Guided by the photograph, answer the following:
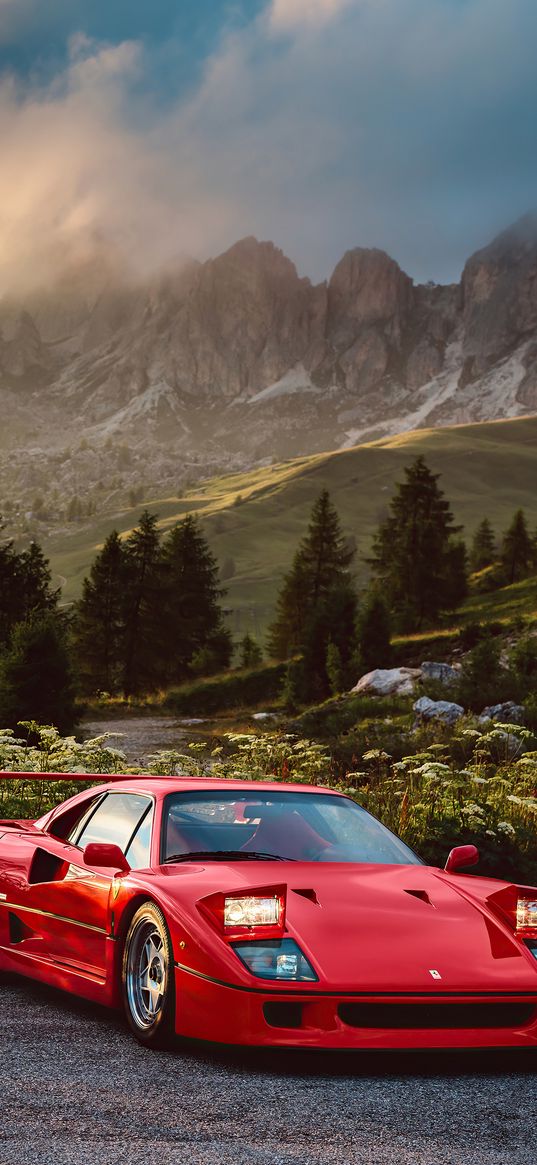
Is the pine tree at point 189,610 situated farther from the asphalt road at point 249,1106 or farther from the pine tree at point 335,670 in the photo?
the asphalt road at point 249,1106

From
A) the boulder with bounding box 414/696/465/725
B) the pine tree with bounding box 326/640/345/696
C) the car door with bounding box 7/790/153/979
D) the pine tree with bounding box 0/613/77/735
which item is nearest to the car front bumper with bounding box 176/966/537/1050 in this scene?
the car door with bounding box 7/790/153/979

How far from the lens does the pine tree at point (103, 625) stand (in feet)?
199

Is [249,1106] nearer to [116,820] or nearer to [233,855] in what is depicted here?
[233,855]

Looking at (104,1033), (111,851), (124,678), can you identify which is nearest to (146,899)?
(111,851)

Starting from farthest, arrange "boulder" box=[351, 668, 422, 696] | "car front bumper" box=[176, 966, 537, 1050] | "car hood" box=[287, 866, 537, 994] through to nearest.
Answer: "boulder" box=[351, 668, 422, 696]
"car hood" box=[287, 866, 537, 994]
"car front bumper" box=[176, 966, 537, 1050]

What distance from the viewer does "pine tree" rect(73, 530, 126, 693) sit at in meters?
60.7

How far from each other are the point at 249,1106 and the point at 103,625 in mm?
57323

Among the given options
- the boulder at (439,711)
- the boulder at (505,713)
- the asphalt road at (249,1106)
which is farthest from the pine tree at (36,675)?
the asphalt road at (249,1106)

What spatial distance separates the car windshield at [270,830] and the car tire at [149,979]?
0.49 m

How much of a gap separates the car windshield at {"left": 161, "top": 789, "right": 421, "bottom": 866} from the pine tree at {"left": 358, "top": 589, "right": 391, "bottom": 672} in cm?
3891

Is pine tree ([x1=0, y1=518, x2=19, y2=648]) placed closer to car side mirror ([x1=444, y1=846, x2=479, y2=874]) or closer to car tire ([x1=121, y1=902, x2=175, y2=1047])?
car side mirror ([x1=444, y1=846, x2=479, y2=874])

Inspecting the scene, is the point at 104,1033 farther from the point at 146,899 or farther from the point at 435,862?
the point at 435,862

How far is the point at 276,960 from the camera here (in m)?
4.97

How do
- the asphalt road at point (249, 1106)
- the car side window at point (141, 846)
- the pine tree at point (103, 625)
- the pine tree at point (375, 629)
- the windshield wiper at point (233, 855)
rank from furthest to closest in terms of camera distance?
the pine tree at point (103, 625)
the pine tree at point (375, 629)
the car side window at point (141, 846)
the windshield wiper at point (233, 855)
the asphalt road at point (249, 1106)
